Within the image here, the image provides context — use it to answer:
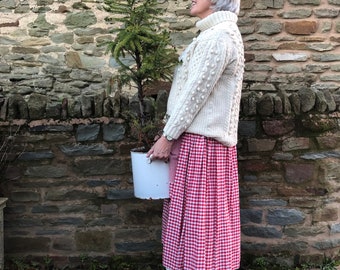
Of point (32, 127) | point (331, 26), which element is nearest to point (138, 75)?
point (32, 127)

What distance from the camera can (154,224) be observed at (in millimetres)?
3135

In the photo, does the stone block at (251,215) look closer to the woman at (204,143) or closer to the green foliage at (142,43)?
the woman at (204,143)

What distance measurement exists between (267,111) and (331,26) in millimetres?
1980


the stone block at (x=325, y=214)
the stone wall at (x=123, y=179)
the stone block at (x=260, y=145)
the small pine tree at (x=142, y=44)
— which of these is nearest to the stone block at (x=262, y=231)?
the stone wall at (x=123, y=179)

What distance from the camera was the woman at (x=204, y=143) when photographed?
2.18m

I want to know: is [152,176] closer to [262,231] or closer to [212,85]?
[212,85]

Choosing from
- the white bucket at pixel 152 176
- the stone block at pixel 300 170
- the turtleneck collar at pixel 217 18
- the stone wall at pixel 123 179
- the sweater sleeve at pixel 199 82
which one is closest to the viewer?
the sweater sleeve at pixel 199 82

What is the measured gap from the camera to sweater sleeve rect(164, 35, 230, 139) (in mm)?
2150

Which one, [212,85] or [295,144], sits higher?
[212,85]

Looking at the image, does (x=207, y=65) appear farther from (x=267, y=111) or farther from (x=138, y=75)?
(x=267, y=111)

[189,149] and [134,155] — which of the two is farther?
[134,155]

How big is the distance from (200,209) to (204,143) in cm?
33

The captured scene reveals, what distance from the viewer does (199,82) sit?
2154 mm

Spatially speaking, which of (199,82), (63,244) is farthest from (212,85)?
(63,244)
